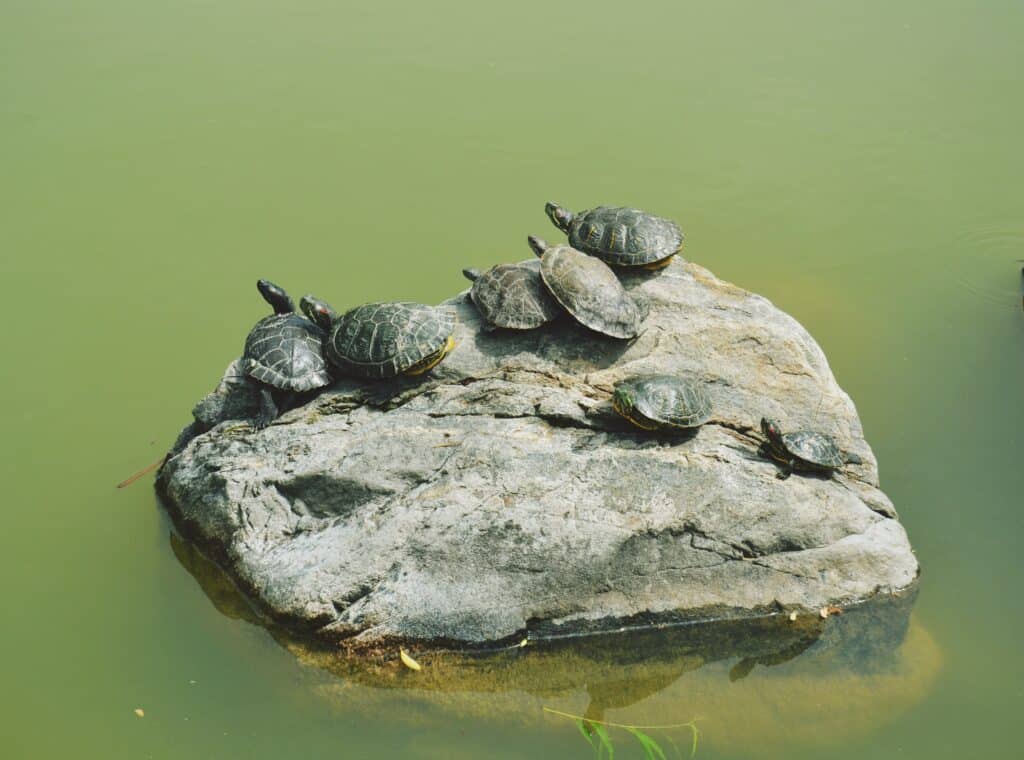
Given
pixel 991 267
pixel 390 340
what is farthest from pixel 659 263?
pixel 991 267

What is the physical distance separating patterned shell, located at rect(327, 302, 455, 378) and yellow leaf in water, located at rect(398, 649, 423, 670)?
1.32 m

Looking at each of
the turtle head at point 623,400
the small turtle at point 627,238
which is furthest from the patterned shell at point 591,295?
the turtle head at point 623,400

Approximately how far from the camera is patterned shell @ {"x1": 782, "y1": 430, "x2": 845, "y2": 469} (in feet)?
14.8

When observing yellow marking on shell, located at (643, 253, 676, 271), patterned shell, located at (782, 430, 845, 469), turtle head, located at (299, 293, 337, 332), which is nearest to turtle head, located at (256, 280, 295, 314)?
turtle head, located at (299, 293, 337, 332)

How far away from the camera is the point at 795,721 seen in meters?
4.21

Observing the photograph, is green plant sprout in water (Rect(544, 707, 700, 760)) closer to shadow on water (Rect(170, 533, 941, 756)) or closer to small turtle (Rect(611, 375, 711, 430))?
shadow on water (Rect(170, 533, 941, 756))

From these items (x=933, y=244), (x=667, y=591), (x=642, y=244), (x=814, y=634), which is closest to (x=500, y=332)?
(x=642, y=244)

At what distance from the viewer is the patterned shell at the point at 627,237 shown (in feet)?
17.3

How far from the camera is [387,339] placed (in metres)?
4.67

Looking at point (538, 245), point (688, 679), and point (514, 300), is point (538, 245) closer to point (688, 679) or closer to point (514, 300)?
point (514, 300)

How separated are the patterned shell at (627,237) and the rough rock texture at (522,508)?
2.09 ft

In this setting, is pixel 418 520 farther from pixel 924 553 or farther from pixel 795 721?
pixel 924 553

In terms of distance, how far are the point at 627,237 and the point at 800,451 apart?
5.13ft

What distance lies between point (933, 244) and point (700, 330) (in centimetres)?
317
